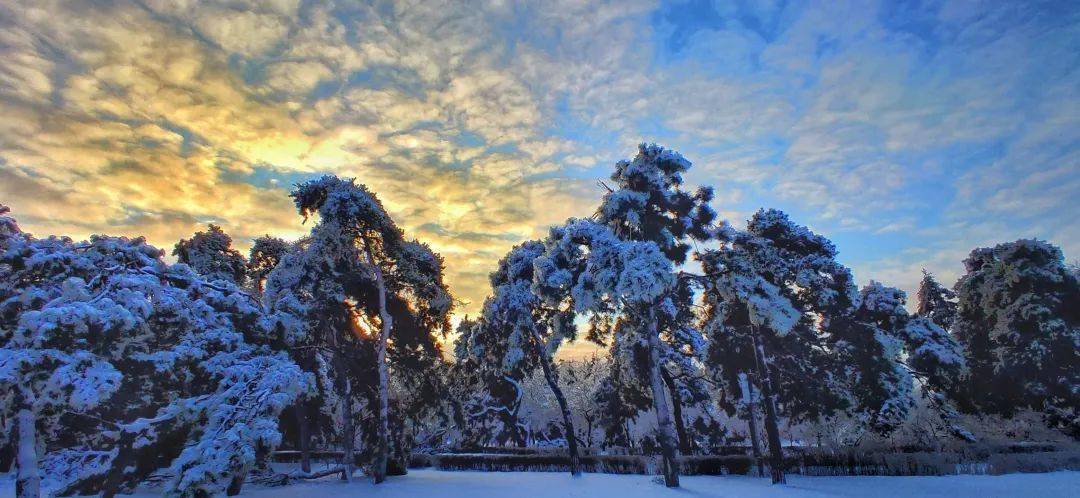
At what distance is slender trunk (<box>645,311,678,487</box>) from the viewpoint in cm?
1958

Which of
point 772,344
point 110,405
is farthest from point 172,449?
point 772,344

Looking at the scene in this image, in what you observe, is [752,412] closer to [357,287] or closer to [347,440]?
[347,440]

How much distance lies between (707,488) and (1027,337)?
75.5 ft

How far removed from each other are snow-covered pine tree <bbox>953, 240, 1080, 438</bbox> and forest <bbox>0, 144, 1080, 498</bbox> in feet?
0.41

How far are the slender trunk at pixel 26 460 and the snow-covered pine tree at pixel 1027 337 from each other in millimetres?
42198

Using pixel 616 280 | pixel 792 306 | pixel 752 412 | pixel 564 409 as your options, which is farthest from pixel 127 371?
pixel 752 412

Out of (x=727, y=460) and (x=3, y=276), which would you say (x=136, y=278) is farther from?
(x=727, y=460)

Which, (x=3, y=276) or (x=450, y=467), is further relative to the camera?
(x=450, y=467)

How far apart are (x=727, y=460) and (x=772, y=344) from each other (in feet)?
21.9

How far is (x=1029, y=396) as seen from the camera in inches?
1108

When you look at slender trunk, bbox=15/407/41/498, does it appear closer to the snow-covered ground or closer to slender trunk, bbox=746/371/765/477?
the snow-covered ground

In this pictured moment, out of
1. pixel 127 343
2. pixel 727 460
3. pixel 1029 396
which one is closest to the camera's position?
pixel 127 343

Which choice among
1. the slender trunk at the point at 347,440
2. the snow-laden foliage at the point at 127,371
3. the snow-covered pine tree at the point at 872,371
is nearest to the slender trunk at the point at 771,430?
the snow-covered pine tree at the point at 872,371

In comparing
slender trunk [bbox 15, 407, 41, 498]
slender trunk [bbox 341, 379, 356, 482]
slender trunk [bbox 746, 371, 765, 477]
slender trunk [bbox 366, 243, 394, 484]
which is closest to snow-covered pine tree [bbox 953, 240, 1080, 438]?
slender trunk [bbox 746, 371, 765, 477]
